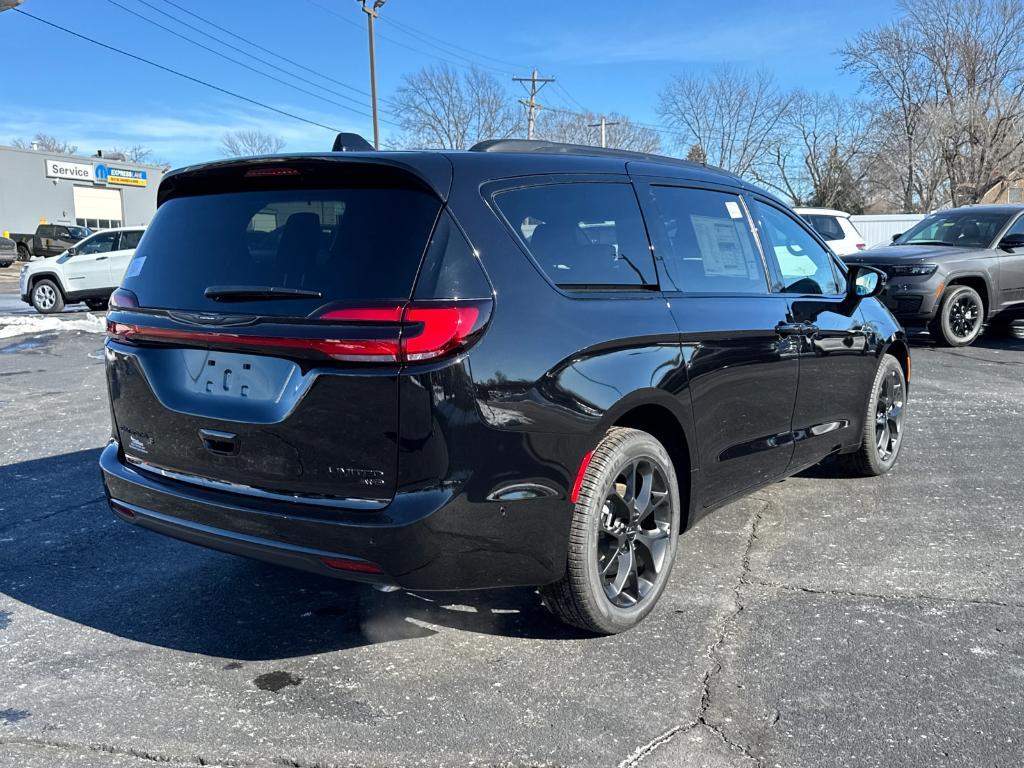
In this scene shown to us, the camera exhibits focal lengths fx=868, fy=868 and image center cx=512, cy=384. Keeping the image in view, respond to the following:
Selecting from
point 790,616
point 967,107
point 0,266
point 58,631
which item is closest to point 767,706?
point 790,616

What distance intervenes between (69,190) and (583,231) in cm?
5014

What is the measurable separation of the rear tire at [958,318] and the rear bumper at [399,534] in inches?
399

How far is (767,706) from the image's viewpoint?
2873 millimetres

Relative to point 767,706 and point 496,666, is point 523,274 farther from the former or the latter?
point 767,706

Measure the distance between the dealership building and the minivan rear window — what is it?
4105 cm

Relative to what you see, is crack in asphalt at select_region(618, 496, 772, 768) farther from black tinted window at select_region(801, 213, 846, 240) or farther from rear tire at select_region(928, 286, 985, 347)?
black tinted window at select_region(801, 213, 846, 240)

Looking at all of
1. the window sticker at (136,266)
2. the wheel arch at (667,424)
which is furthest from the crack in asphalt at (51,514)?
the wheel arch at (667,424)

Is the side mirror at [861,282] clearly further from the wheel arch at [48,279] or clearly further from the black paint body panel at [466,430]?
the wheel arch at [48,279]

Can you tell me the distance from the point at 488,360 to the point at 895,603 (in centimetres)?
218

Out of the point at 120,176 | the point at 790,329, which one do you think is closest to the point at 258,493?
the point at 790,329

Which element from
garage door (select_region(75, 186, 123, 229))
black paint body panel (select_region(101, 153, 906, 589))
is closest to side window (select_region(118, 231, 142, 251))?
black paint body panel (select_region(101, 153, 906, 589))

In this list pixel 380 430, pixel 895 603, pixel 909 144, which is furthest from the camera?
pixel 909 144

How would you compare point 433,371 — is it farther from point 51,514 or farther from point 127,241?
point 127,241

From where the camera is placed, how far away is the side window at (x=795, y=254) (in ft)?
14.8
